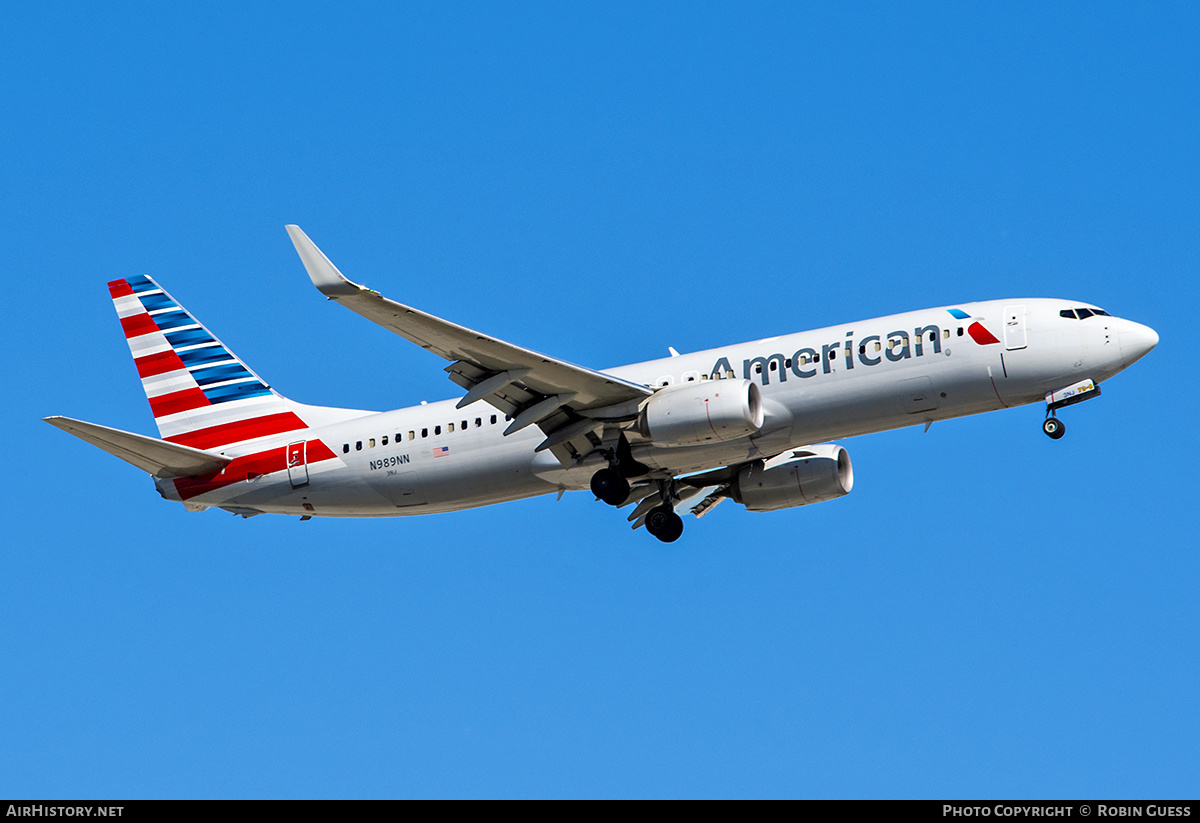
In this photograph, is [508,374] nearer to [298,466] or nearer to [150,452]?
[298,466]

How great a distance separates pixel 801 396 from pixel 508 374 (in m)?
6.63

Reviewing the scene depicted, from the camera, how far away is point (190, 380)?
37.8m

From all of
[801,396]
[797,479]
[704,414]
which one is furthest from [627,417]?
[797,479]

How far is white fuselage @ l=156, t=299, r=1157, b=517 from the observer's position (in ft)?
98.5

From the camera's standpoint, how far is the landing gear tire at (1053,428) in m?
29.9

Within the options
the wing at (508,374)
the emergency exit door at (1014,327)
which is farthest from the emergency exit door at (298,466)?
the emergency exit door at (1014,327)

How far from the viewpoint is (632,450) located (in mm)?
32000

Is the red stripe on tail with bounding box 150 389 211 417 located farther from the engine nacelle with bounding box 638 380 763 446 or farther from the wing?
the engine nacelle with bounding box 638 380 763 446

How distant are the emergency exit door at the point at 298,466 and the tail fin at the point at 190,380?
1.03m

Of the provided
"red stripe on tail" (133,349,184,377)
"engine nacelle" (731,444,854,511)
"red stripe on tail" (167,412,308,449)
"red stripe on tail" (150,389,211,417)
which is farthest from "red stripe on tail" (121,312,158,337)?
"engine nacelle" (731,444,854,511)

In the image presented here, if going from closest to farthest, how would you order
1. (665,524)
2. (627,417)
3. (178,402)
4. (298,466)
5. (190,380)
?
(627,417)
(298,466)
(665,524)
(178,402)
(190,380)

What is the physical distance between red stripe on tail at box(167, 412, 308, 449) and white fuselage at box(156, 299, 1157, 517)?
200 centimetres
